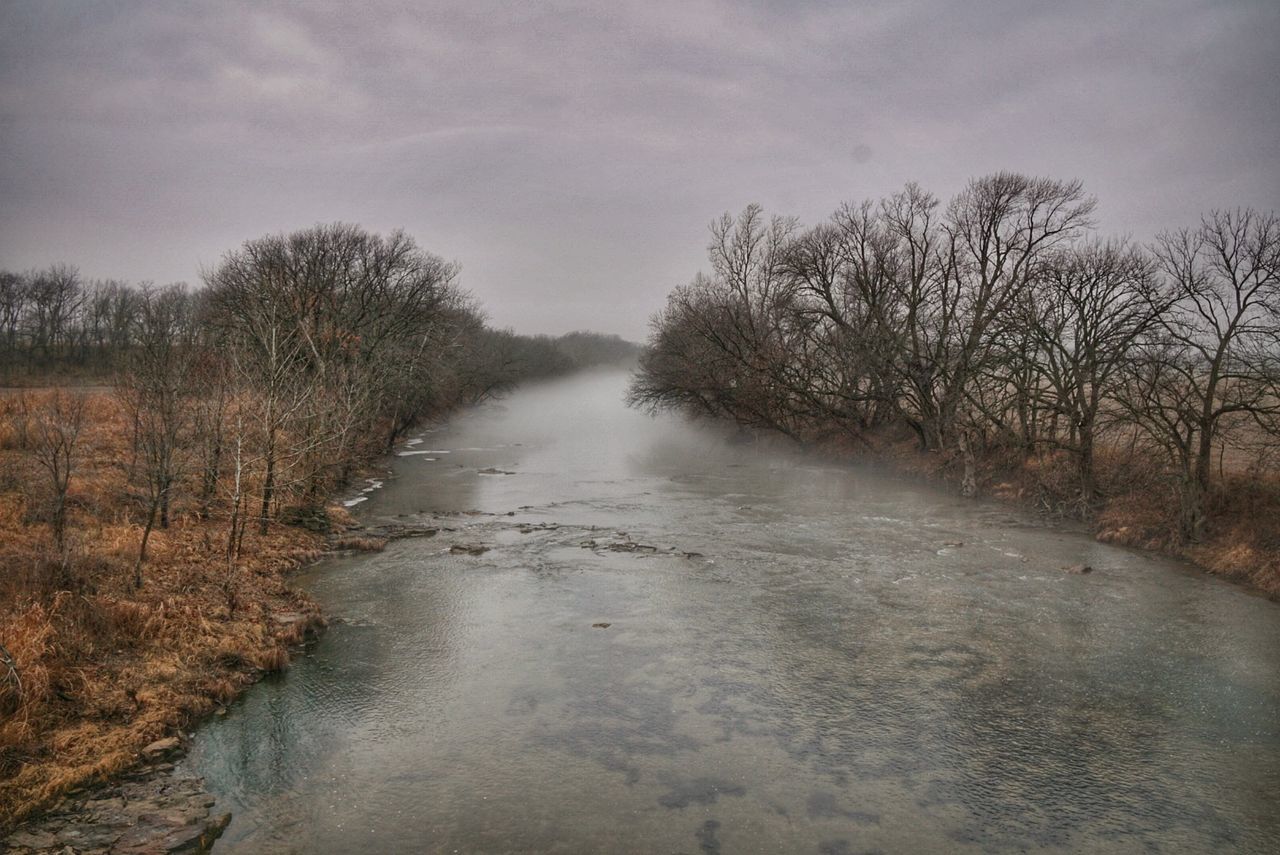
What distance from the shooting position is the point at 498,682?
1064 centimetres

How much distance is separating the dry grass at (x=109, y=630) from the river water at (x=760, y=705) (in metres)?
0.71

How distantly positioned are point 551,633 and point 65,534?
808cm

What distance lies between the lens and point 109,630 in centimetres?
1036

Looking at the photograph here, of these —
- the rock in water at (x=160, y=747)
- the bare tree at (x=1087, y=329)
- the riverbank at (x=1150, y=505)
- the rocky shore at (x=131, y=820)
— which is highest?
the bare tree at (x=1087, y=329)

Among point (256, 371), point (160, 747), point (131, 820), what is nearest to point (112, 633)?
point (160, 747)

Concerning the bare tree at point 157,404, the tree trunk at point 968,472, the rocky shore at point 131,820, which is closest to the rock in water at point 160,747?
the rocky shore at point 131,820

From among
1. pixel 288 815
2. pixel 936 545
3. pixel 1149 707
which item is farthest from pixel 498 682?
pixel 936 545

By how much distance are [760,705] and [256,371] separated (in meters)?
13.9

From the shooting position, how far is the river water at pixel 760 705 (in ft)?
24.2

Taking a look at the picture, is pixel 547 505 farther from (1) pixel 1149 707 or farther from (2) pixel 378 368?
(1) pixel 1149 707

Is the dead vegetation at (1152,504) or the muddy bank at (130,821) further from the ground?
the dead vegetation at (1152,504)

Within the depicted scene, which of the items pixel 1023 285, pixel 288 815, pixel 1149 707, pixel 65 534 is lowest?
pixel 288 815

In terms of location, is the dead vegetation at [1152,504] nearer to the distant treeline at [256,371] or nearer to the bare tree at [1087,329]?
the bare tree at [1087,329]

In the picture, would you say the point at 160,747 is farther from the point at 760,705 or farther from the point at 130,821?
the point at 760,705
